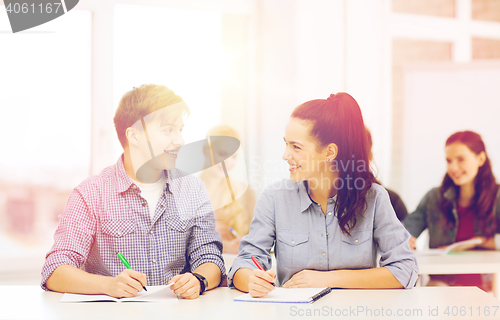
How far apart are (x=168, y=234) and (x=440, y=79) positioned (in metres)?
2.63

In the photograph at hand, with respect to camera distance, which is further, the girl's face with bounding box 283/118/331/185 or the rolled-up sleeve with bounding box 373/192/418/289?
the girl's face with bounding box 283/118/331/185

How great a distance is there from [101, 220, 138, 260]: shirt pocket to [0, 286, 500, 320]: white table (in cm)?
22

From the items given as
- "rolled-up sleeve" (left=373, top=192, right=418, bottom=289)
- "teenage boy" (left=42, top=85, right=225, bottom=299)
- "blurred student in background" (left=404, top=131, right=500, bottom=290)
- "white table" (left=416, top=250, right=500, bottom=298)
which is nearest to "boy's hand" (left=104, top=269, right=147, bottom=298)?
"teenage boy" (left=42, top=85, right=225, bottom=299)

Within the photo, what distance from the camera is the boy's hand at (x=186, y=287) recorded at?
1.22 m

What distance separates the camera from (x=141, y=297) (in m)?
1.21

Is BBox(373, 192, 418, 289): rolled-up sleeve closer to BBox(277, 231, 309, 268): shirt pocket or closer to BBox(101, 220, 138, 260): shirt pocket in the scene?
BBox(277, 231, 309, 268): shirt pocket

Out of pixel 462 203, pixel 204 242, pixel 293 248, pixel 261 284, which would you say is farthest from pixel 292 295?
pixel 462 203

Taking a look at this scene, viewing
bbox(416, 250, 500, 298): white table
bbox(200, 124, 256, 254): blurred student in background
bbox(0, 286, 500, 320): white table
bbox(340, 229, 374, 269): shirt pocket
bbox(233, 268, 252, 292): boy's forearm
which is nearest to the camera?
bbox(0, 286, 500, 320): white table

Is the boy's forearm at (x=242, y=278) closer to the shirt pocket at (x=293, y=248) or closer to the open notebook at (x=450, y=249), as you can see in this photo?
the shirt pocket at (x=293, y=248)

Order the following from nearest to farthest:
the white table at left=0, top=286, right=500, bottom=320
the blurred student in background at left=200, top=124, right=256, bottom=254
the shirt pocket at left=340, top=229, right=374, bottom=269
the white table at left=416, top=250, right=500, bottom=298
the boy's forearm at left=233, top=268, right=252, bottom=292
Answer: the white table at left=0, top=286, right=500, bottom=320
the boy's forearm at left=233, top=268, right=252, bottom=292
the shirt pocket at left=340, top=229, right=374, bottom=269
the white table at left=416, top=250, right=500, bottom=298
the blurred student in background at left=200, top=124, right=256, bottom=254

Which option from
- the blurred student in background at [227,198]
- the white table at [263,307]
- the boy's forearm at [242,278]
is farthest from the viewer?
the blurred student in background at [227,198]

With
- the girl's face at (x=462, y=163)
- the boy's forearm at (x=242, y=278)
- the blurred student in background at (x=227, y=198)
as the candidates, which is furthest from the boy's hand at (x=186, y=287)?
the girl's face at (x=462, y=163)

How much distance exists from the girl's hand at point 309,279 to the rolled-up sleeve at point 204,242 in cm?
23

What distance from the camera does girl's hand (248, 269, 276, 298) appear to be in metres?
1.20
